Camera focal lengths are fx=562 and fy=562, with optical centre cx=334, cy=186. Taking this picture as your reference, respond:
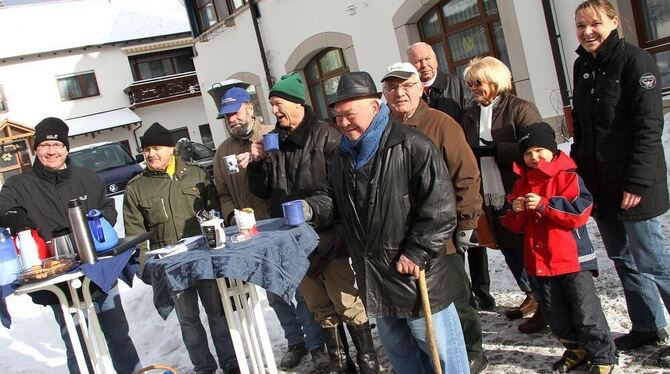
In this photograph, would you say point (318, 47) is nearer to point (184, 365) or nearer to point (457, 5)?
point (457, 5)

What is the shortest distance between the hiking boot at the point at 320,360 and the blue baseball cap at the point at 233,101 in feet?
5.82

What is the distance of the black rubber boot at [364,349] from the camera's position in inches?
141

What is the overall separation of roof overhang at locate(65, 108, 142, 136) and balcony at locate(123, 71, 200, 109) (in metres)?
0.61

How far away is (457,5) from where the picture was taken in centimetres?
902

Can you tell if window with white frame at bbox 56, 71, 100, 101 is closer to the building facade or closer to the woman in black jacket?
the building facade

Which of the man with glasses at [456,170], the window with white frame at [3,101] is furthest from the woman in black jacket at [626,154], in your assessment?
the window with white frame at [3,101]

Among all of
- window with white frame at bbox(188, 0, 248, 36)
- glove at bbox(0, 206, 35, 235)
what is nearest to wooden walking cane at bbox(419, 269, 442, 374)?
glove at bbox(0, 206, 35, 235)

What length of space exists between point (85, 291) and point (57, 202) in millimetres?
680

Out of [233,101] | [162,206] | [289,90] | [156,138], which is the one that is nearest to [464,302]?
[289,90]

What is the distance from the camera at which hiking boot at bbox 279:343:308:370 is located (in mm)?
4094

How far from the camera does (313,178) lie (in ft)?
11.6

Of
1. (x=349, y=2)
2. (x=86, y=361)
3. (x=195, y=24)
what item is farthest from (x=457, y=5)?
(x=195, y=24)

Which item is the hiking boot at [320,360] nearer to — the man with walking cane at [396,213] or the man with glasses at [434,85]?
the man with walking cane at [396,213]

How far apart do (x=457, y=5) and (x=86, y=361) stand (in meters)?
7.56
